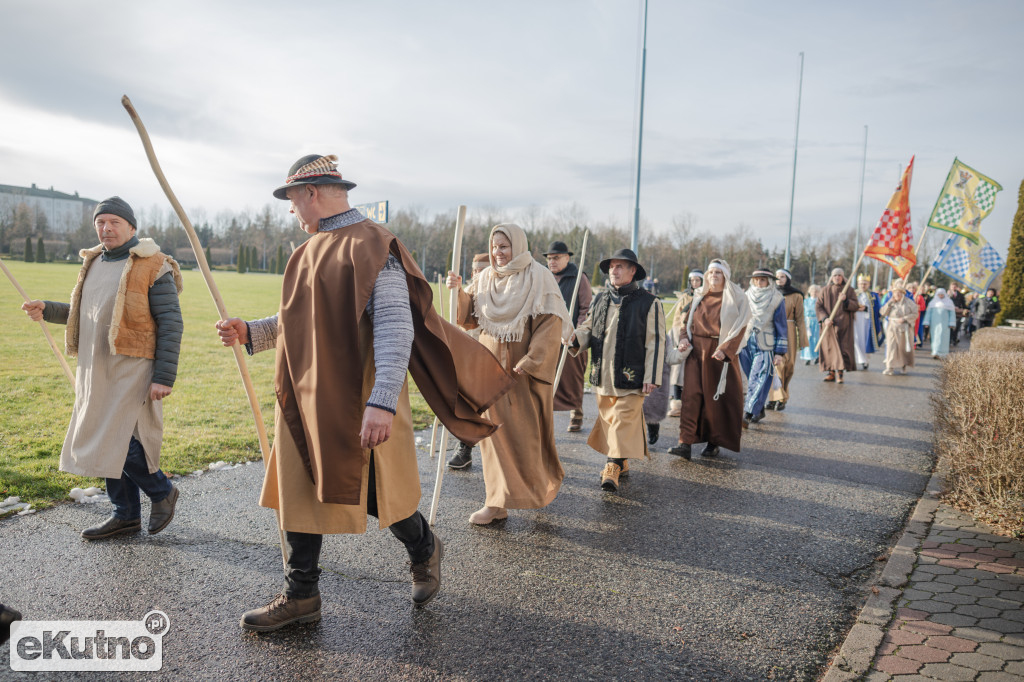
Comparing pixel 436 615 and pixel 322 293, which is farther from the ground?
pixel 322 293

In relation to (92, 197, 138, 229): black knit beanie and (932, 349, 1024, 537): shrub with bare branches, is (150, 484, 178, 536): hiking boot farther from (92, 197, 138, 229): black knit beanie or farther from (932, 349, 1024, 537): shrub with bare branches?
(932, 349, 1024, 537): shrub with bare branches

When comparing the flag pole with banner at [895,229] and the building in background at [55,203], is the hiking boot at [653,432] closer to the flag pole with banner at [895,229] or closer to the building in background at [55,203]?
the flag pole with banner at [895,229]

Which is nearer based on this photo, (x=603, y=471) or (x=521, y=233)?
(x=521, y=233)

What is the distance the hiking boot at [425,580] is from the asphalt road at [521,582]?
7 cm

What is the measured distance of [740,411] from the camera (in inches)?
283

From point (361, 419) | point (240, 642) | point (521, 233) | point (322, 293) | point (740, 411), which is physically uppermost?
point (521, 233)

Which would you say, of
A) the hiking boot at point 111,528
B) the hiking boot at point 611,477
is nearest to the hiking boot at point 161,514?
the hiking boot at point 111,528

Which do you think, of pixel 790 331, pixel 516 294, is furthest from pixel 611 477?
pixel 790 331

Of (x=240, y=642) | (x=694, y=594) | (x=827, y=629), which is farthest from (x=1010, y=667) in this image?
(x=240, y=642)

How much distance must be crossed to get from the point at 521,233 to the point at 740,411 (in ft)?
11.3

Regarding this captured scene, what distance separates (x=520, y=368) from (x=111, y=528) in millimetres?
2773

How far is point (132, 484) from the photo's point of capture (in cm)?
434

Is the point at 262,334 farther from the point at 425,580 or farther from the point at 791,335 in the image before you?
the point at 791,335

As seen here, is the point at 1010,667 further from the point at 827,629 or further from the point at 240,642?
the point at 240,642
